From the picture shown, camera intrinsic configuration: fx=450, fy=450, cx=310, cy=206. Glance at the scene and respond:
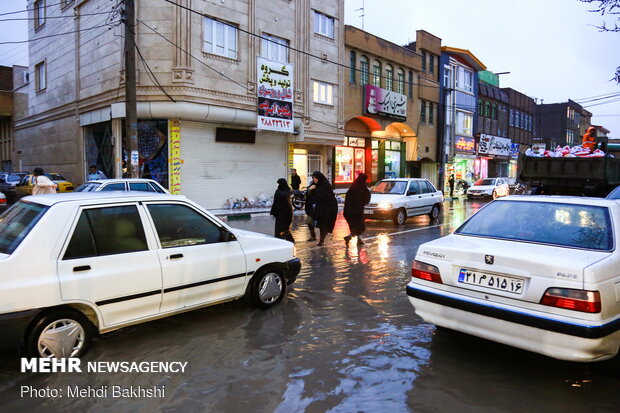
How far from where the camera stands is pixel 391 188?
50.8ft

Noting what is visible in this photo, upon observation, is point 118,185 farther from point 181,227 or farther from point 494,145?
point 494,145

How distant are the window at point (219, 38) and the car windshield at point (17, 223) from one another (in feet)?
51.3

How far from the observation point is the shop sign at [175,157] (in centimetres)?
1823

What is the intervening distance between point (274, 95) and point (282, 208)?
12.3 metres

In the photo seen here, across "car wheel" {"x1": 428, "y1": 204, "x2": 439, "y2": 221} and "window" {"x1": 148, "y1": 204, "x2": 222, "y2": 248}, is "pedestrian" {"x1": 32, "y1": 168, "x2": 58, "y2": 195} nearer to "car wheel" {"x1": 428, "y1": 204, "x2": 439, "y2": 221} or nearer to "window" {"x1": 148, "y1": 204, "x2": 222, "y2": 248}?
"window" {"x1": 148, "y1": 204, "x2": 222, "y2": 248}

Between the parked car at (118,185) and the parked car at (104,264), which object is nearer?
the parked car at (104,264)

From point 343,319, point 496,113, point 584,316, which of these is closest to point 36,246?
point 343,319

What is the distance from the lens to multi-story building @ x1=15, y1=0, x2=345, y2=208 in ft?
58.4

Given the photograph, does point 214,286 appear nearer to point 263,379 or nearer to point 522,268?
point 263,379

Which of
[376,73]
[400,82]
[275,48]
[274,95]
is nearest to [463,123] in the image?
[400,82]

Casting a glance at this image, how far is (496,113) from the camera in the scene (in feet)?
151

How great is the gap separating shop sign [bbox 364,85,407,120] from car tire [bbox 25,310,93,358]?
81.4 feet

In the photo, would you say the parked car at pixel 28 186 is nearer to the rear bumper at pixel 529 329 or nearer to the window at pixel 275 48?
the window at pixel 275 48

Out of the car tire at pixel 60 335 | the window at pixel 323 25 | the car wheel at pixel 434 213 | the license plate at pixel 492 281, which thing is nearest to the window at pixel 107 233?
the car tire at pixel 60 335
